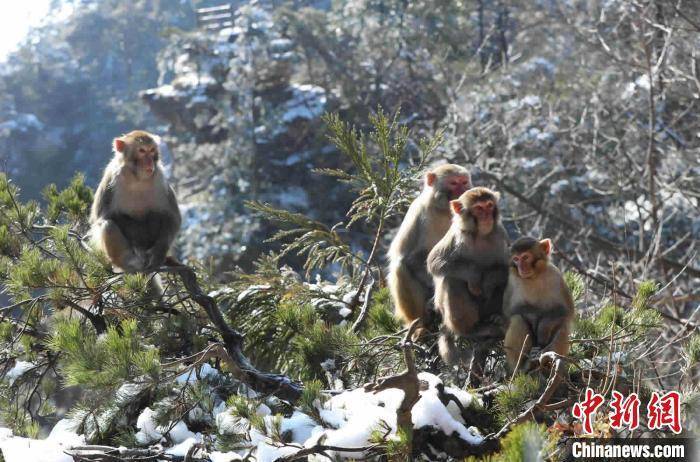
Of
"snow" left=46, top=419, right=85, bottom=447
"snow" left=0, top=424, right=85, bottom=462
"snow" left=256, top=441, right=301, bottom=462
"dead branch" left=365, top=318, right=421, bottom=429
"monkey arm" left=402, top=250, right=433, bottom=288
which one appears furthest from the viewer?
"monkey arm" left=402, top=250, right=433, bottom=288

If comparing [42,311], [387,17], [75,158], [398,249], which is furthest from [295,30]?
[42,311]

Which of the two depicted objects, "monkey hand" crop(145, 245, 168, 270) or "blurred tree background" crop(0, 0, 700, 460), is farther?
"monkey hand" crop(145, 245, 168, 270)

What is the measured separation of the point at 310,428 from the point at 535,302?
4.52 feet

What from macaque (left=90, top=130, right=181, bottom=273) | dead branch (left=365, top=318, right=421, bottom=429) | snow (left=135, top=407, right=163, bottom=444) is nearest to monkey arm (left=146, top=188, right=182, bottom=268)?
macaque (left=90, top=130, right=181, bottom=273)

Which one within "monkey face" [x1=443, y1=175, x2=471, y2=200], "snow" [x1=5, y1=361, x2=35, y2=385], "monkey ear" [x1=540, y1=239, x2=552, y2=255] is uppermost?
"monkey ear" [x1=540, y1=239, x2=552, y2=255]

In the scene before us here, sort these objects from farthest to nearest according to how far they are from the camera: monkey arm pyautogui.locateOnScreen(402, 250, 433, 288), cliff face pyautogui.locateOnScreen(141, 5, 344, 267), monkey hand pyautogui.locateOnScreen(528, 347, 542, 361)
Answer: cliff face pyautogui.locateOnScreen(141, 5, 344, 267)
monkey arm pyautogui.locateOnScreen(402, 250, 433, 288)
monkey hand pyautogui.locateOnScreen(528, 347, 542, 361)

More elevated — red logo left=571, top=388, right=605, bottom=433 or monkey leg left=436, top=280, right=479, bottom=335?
red logo left=571, top=388, right=605, bottom=433

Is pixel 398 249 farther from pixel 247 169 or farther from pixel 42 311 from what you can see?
pixel 247 169

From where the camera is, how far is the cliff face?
631 inches

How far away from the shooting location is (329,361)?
3.56m

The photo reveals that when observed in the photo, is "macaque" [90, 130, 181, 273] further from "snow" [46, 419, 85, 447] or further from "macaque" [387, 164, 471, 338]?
"snow" [46, 419, 85, 447]

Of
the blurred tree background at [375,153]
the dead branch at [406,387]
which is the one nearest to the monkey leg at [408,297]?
the blurred tree background at [375,153]

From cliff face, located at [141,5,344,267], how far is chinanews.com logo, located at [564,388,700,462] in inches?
501

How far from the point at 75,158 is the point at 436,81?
15.7 metres
